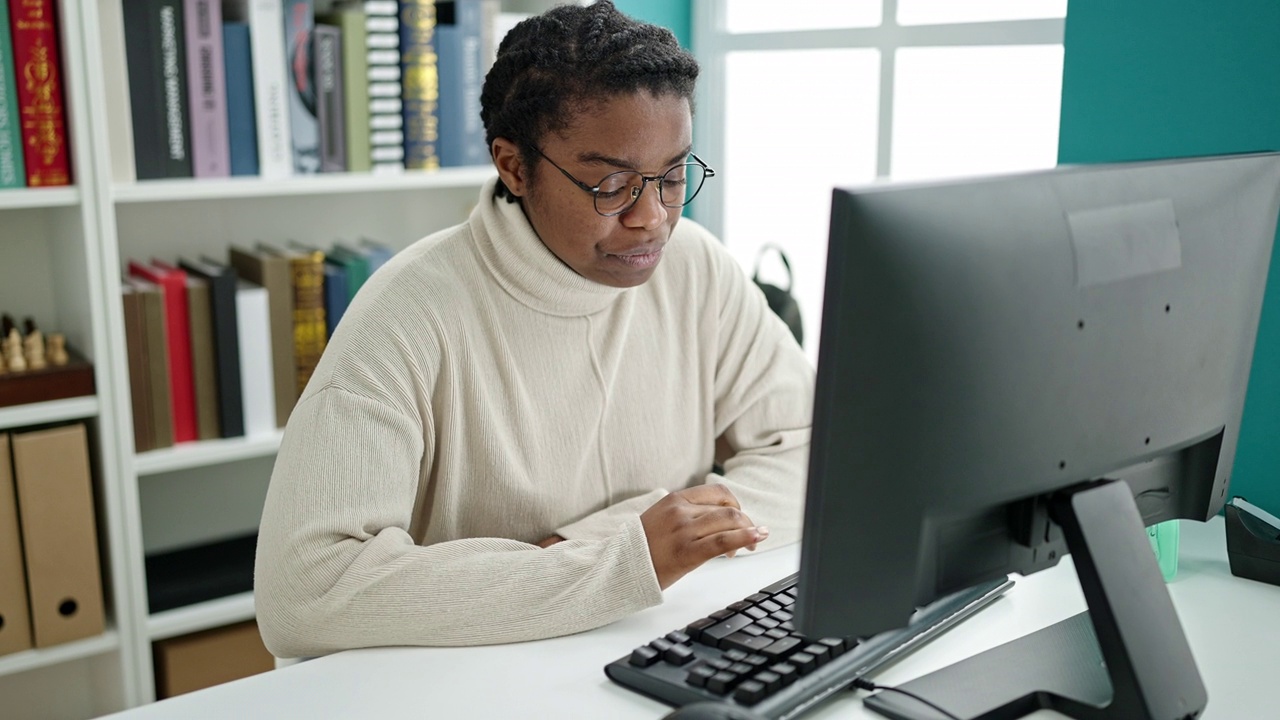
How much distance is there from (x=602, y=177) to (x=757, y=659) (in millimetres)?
575

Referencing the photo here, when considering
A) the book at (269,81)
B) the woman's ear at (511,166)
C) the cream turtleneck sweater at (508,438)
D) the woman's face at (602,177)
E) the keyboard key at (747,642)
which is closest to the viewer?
the keyboard key at (747,642)

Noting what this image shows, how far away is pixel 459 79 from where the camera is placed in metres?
2.21

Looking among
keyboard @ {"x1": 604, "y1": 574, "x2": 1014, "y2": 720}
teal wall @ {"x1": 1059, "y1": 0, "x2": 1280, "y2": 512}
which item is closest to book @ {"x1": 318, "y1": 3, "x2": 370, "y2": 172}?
teal wall @ {"x1": 1059, "y1": 0, "x2": 1280, "y2": 512}

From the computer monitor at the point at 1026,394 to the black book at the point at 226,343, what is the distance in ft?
4.89

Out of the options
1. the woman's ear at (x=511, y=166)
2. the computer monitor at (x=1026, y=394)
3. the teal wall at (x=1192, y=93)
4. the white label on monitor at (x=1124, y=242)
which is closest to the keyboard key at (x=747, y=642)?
the computer monitor at (x=1026, y=394)

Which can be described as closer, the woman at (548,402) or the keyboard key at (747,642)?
the keyboard key at (747,642)

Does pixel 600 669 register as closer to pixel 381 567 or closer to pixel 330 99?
pixel 381 567

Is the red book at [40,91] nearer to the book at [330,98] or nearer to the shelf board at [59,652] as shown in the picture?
the book at [330,98]

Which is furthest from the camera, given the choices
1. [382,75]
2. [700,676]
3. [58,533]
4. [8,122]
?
[382,75]

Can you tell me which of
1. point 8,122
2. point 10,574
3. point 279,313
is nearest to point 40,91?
point 8,122

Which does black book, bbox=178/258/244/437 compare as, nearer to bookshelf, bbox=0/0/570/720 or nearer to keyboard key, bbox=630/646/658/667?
bookshelf, bbox=0/0/570/720

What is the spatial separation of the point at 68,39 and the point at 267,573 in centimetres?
109

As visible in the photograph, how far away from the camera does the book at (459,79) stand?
219cm

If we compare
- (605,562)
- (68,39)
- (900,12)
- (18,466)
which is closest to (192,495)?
(18,466)
